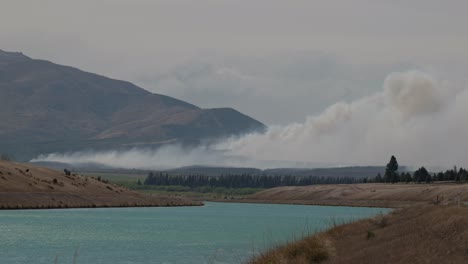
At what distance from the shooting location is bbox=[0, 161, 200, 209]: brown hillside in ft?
491

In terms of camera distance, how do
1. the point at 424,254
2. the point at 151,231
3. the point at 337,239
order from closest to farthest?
the point at 424,254 < the point at 337,239 < the point at 151,231

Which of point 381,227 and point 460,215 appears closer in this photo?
point 460,215

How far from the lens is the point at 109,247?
232 feet

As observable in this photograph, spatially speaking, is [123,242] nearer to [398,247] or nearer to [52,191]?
[398,247]

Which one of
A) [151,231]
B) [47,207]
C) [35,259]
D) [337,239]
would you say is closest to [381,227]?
[337,239]

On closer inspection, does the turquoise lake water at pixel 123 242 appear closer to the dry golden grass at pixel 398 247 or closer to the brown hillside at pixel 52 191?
the dry golden grass at pixel 398 247

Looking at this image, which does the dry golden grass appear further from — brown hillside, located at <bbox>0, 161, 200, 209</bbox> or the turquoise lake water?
brown hillside, located at <bbox>0, 161, 200, 209</bbox>

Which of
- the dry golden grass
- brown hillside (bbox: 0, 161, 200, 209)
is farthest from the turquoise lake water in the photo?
brown hillside (bbox: 0, 161, 200, 209)

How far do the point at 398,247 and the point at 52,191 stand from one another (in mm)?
127381

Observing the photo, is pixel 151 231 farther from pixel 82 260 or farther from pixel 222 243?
pixel 82 260

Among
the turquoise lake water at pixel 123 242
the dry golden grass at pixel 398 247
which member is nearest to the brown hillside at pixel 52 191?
the turquoise lake water at pixel 123 242

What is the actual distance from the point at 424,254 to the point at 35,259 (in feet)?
96.8

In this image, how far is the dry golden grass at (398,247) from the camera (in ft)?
Result: 121

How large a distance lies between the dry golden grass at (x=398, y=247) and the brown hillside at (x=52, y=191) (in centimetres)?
10111
